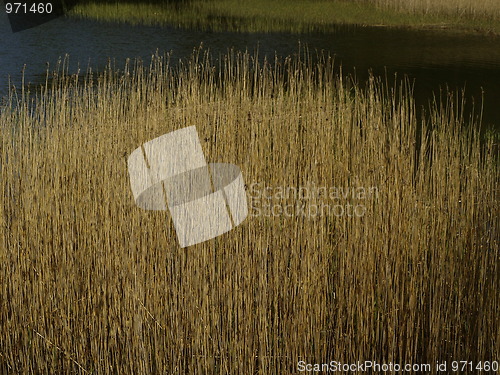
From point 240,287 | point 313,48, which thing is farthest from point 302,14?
point 240,287

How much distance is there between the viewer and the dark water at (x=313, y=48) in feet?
28.3

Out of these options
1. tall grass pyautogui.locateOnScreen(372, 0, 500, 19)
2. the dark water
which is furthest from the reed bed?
tall grass pyautogui.locateOnScreen(372, 0, 500, 19)

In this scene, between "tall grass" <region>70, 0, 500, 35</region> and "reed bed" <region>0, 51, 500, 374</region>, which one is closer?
"reed bed" <region>0, 51, 500, 374</region>

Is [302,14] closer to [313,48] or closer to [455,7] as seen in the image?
[455,7]

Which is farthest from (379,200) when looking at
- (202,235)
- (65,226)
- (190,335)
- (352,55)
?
(352,55)

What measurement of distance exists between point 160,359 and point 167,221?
24.2 inches

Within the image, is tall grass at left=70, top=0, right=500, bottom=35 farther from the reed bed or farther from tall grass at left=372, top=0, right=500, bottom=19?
the reed bed

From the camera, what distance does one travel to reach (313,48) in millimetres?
9961

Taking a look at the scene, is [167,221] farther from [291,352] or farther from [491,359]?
[491,359]

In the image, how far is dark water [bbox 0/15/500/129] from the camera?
8.63 meters

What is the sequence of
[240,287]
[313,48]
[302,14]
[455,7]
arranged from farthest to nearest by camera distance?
[302,14], [455,7], [313,48], [240,287]

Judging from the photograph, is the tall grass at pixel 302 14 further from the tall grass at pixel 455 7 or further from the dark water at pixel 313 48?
the dark water at pixel 313 48

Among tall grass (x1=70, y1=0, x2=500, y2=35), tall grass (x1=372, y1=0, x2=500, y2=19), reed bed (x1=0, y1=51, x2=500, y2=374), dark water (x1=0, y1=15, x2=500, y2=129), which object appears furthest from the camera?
tall grass (x1=372, y1=0, x2=500, y2=19)

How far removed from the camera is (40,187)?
3236mm
